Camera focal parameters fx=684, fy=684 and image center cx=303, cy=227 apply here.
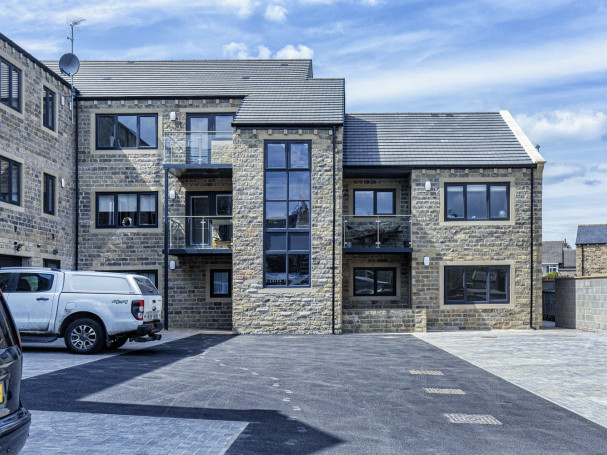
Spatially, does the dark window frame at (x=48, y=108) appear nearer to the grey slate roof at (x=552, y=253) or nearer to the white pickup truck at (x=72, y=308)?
the white pickup truck at (x=72, y=308)

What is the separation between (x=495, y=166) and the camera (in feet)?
74.3

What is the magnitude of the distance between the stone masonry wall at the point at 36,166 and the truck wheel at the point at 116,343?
181 inches

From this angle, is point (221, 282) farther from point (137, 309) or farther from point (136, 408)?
point (136, 408)

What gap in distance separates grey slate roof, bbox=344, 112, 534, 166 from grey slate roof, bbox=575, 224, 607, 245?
24.8 m

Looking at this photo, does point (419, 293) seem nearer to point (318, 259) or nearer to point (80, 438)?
point (318, 259)

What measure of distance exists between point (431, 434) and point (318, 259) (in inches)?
556

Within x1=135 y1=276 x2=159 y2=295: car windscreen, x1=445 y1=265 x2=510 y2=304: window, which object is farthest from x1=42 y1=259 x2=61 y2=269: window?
x1=445 y1=265 x2=510 y2=304: window

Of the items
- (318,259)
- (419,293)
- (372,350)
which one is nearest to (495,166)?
(419,293)

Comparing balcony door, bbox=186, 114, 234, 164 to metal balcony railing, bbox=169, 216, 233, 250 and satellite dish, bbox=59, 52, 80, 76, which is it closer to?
metal balcony railing, bbox=169, 216, 233, 250

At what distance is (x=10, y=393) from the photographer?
4.88m

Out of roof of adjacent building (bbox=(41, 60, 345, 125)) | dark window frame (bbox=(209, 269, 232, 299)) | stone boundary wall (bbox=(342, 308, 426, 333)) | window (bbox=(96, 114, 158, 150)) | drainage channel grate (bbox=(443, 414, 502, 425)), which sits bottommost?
stone boundary wall (bbox=(342, 308, 426, 333))

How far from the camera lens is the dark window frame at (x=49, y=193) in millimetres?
20812

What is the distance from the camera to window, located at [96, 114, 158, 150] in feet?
76.9

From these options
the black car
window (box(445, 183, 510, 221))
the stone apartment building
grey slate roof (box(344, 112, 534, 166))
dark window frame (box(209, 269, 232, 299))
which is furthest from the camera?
dark window frame (box(209, 269, 232, 299))
